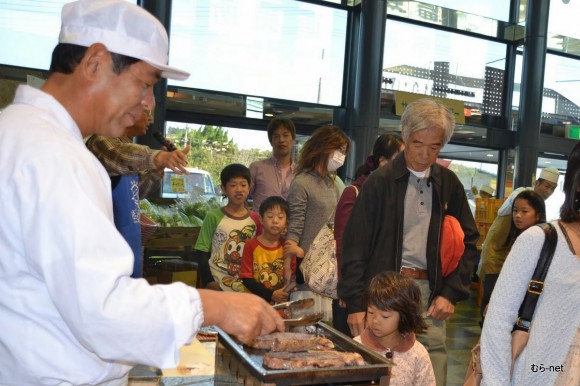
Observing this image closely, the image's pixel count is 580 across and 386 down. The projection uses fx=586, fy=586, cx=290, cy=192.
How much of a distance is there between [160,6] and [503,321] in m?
6.63

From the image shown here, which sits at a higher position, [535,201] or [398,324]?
[535,201]

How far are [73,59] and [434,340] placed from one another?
7.53 ft

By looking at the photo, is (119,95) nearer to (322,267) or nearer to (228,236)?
(322,267)

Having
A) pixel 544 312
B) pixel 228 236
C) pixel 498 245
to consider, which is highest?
pixel 544 312

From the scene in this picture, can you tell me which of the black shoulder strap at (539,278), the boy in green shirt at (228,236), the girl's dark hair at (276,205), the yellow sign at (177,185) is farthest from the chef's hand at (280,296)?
the yellow sign at (177,185)

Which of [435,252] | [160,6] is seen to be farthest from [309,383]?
[160,6]

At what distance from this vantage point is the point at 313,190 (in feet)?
12.8

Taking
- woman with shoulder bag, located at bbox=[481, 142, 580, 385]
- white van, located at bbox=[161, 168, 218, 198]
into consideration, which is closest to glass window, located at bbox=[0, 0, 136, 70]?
white van, located at bbox=[161, 168, 218, 198]

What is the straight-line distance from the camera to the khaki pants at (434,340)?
2.94 m

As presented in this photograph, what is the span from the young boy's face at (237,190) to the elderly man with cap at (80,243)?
2889mm

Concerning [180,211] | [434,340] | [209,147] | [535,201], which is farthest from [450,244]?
[209,147]

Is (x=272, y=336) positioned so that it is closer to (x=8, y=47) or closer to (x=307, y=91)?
(x=8, y=47)

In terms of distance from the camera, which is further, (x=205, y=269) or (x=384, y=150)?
(x=205, y=269)

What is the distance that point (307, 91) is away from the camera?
30.8 feet
